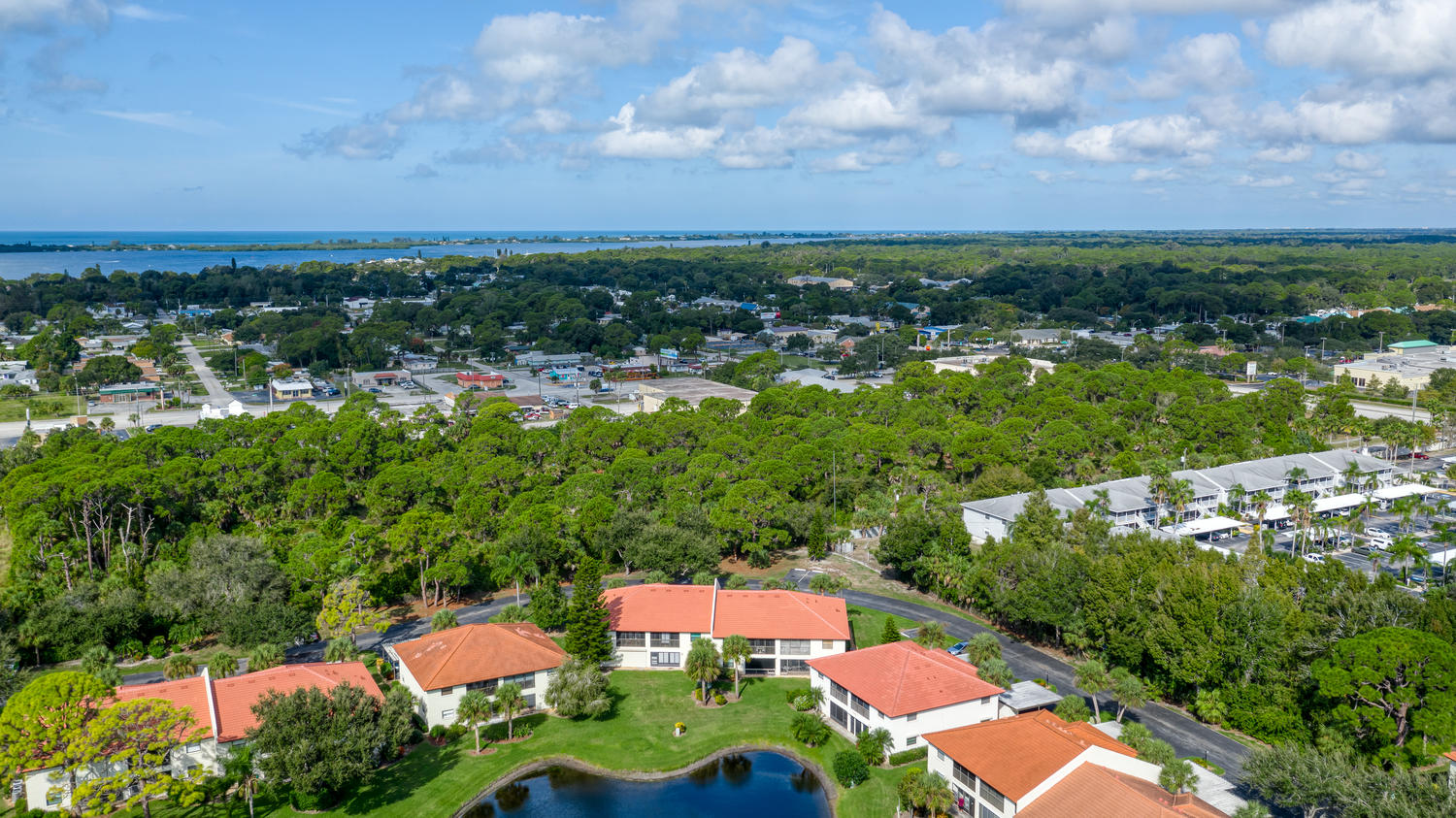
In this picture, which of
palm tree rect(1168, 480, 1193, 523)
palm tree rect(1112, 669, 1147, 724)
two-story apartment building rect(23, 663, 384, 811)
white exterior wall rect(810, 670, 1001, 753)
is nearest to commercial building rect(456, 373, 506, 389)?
two-story apartment building rect(23, 663, 384, 811)

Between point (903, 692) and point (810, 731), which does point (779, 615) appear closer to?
point (810, 731)

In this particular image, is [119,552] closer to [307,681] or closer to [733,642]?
[307,681]

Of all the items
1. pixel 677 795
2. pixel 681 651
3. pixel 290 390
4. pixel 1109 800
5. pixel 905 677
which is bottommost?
pixel 677 795

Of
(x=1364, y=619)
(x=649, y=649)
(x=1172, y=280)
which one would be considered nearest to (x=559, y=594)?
(x=649, y=649)

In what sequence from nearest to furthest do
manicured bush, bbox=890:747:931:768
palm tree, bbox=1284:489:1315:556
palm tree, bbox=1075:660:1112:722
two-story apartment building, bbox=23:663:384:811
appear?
1. two-story apartment building, bbox=23:663:384:811
2. manicured bush, bbox=890:747:931:768
3. palm tree, bbox=1075:660:1112:722
4. palm tree, bbox=1284:489:1315:556

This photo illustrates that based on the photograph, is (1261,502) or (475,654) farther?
(1261,502)

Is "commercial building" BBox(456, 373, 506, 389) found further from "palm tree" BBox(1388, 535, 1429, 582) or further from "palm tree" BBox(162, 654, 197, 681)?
"palm tree" BBox(1388, 535, 1429, 582)

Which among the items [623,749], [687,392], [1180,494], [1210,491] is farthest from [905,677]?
[687,392]
